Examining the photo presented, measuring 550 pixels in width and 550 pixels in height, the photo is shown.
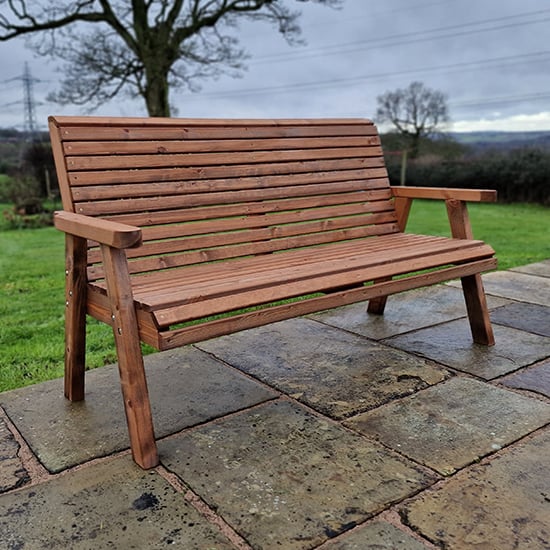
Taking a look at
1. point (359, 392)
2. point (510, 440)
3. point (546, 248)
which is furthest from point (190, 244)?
point (546, 248)

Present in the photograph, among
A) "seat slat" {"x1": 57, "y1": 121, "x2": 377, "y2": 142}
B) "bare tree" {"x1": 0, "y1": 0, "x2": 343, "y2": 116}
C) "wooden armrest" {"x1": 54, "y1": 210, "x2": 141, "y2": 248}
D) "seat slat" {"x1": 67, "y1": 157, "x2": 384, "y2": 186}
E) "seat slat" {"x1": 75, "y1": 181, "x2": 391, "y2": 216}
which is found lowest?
"wooden armrest" {"x1": 54, "y1": 210, "x2": 141, "y2": 248}

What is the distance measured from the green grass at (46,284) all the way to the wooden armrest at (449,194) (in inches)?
67.1

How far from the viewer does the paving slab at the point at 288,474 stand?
1579 millimetres

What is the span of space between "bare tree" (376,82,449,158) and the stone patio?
15.3 meters

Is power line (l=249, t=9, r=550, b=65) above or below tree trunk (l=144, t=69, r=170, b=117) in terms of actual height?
above

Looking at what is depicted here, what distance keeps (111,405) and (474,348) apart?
171cm

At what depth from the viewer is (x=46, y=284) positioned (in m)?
4.84

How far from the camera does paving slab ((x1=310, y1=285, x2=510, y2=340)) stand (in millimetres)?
3225

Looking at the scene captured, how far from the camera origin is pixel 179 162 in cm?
255

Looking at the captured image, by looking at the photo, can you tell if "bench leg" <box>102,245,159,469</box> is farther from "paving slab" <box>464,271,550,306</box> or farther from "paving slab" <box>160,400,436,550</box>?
"paving slab" <box>464,271,550,306</box>

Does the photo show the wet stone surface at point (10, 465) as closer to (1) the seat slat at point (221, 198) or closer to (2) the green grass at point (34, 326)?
(2) the green grass at point (34, 326)

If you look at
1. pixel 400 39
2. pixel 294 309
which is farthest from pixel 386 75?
pixel 294 309

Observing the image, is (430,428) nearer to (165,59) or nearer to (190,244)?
(190,244)

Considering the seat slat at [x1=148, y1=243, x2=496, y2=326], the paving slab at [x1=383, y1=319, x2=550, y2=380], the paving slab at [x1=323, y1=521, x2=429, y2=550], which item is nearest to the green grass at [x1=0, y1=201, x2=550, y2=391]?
the seat slat at [x1=148, y1=243, x2=496, y2=326]
